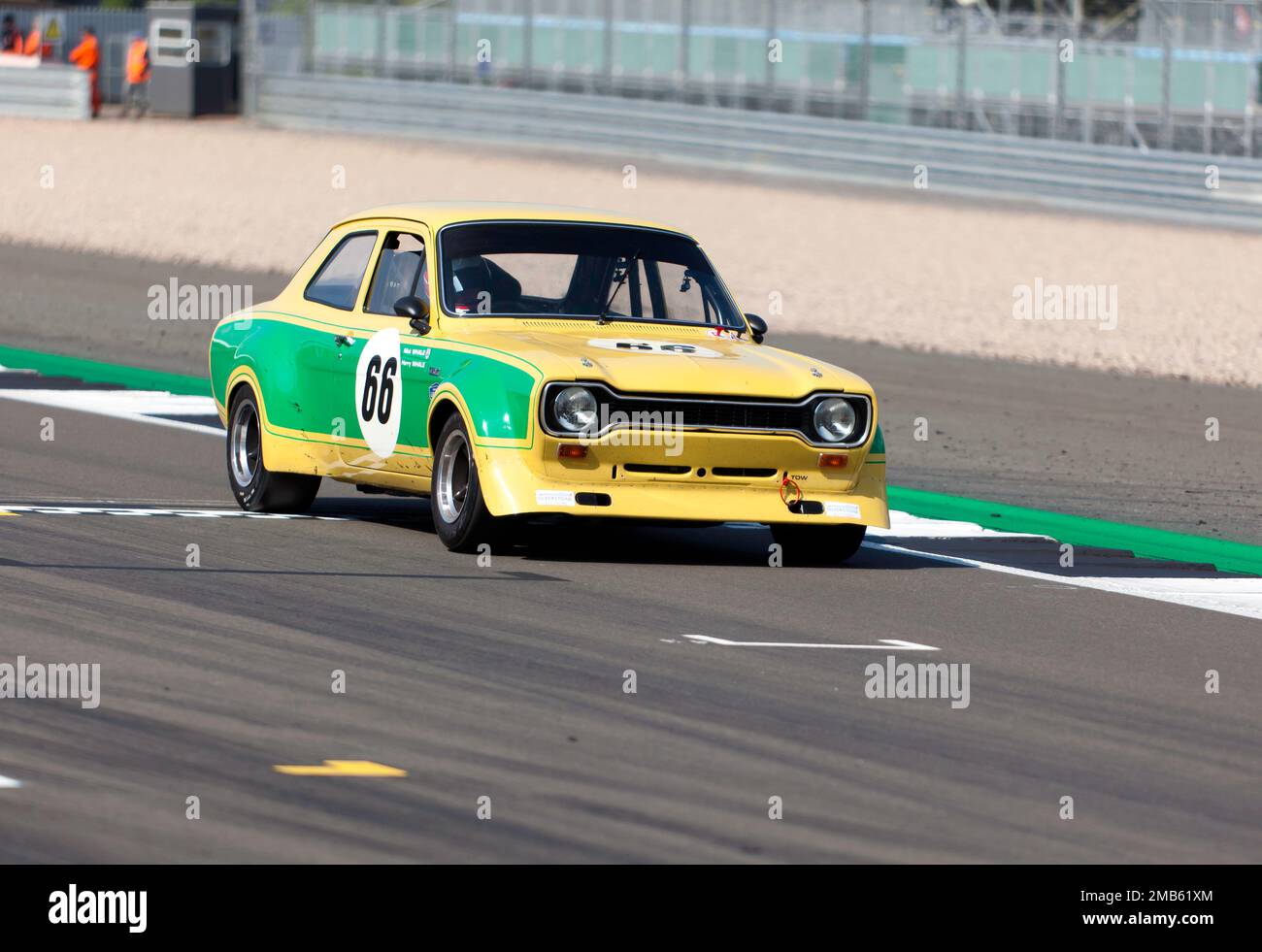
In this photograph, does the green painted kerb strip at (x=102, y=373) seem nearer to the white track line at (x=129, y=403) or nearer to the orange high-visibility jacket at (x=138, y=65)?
the white track line at (x=129, y=403)

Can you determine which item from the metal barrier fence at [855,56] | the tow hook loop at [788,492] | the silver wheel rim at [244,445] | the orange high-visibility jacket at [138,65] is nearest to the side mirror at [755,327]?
the tow hook loop at [788,492]

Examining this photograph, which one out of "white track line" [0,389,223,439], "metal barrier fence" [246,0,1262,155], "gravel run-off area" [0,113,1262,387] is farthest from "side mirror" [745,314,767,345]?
"metal barrier fence" [246,0,1262,155]

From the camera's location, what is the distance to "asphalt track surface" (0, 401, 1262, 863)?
6.18 m

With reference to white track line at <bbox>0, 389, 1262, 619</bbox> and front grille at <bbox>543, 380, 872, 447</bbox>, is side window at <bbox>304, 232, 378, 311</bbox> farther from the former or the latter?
front grille at <bbox>543, 380, 872, 447</bbox>

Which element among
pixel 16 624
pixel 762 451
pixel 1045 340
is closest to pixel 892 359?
pixel 1045 340

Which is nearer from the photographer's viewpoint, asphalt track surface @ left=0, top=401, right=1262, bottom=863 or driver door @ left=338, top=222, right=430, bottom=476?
asphalt track surface @ left=0, top=401, right=1262, bottom=863

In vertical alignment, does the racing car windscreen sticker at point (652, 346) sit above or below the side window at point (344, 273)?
below

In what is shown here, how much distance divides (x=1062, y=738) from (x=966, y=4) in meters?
27.5

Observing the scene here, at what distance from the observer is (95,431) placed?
14.8 m

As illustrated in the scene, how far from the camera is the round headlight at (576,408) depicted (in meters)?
10.2

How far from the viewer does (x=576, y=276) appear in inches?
450

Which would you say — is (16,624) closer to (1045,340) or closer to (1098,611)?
(1098,611)

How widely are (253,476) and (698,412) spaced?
2.66 metres

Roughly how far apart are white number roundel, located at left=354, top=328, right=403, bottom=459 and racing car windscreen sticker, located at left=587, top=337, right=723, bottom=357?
0.93 meters
